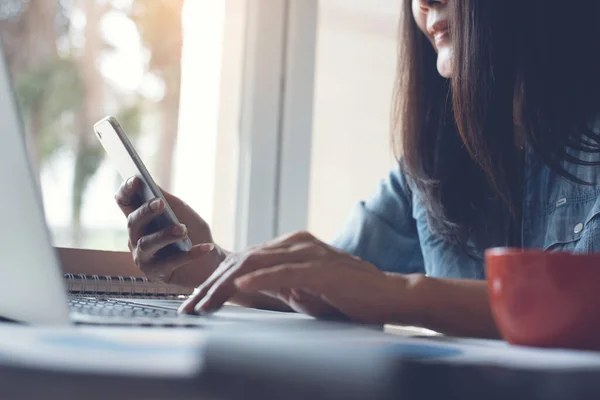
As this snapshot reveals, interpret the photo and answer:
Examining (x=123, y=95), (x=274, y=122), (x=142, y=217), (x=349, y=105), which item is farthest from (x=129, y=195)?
(x=123, y=95)

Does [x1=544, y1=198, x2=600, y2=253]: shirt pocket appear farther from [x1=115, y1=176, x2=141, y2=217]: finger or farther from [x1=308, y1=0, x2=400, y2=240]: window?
[x1=308, y1=0, x2=400, y2=240]: window

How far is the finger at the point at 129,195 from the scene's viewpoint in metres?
0.93

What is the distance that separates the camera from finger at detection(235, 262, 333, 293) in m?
0.56

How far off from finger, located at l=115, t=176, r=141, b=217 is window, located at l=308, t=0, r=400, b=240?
0.91m

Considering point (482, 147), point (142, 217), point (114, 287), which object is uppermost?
point (482, 147)

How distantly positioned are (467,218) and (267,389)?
848 mm

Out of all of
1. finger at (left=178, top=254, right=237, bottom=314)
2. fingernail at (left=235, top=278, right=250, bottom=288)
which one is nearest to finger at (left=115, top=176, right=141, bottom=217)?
finger at (left=178, top=254, right=237, bottom=314)

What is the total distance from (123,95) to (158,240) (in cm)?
226

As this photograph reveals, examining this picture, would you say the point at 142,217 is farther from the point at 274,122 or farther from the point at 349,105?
the point at 349,105

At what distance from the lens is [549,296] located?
0.43 metres

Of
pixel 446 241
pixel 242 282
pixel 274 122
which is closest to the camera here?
pixel 242 282

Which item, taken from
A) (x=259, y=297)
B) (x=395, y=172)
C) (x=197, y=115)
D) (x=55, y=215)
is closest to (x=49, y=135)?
(x=55, y=215)

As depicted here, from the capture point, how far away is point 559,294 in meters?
0.43

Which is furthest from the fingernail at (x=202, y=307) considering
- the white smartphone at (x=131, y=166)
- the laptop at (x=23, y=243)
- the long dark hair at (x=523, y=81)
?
the long dark hair at (x=523, y=81)
